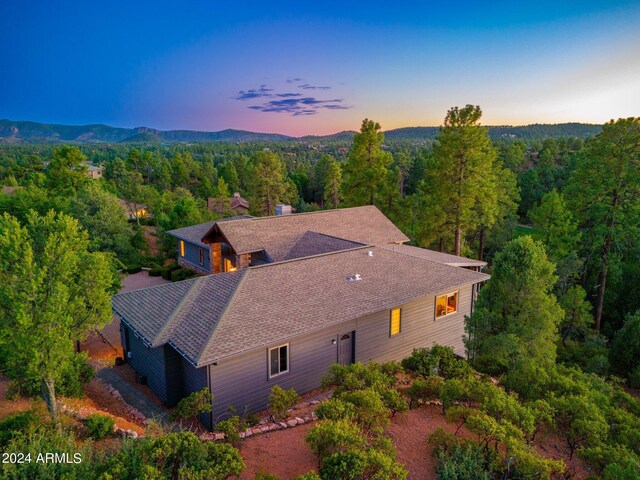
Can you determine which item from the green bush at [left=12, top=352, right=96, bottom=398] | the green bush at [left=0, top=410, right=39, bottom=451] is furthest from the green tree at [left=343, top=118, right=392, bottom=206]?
the green bush at [left=0, top=410, right=39, bottom=451]

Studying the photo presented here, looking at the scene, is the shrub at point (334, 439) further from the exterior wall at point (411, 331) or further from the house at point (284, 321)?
the exterior wall at point (411, 331)

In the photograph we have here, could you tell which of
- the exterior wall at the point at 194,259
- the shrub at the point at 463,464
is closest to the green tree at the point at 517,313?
the shrub at the point at 463,464

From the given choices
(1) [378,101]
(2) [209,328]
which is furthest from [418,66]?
(2) [209,328]

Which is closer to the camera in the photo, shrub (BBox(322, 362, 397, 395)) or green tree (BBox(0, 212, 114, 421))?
green tree (BBox(0, 212, 114, 421))

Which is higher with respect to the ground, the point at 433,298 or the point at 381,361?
the point at 433,298

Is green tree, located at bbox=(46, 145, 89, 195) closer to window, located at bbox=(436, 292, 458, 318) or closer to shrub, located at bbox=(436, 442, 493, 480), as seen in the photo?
window, located at bbox=(436, 292, 458, 318)

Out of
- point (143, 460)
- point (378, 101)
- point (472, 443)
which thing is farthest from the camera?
point (378, 101)

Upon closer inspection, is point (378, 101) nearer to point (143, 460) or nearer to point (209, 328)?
point (209, 328)
